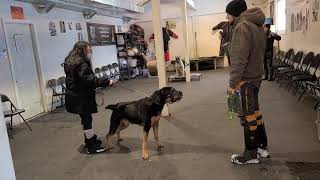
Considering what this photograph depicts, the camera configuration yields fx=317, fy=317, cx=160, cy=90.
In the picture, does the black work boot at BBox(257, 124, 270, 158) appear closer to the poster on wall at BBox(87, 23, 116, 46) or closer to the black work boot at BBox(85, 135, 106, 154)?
the black work boot at BBox(85, 135, 106, 154)

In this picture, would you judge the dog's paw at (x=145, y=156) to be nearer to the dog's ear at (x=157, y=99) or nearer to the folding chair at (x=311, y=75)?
the dog's ear at (x=157, y=99)

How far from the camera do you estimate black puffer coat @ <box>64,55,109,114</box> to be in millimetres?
3779

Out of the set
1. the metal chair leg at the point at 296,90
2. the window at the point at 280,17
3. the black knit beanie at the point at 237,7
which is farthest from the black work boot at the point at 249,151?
the window at the point at 280,17

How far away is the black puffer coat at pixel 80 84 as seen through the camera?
12.4 feet

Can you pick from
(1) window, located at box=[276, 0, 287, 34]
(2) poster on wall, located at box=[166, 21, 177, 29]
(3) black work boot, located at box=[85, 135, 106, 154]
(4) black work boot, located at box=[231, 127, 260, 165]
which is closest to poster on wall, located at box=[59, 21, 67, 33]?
(3) black work boot, located at box=[85, 135, 106, 154]

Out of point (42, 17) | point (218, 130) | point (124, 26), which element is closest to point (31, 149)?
point (218, 130)

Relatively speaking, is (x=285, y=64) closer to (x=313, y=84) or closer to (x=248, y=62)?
(x=313, y=84)

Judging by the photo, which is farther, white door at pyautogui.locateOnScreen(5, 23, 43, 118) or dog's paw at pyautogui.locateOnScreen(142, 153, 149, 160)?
white door at pyautogui.locateOnScreen(5, 23, 43, 118)

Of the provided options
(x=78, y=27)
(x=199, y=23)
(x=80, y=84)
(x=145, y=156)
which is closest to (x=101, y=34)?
(x=78, y=27)

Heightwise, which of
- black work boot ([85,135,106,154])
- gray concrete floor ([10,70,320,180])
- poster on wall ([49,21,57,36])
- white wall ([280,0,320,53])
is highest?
poster on wall ([49,21,57,36])

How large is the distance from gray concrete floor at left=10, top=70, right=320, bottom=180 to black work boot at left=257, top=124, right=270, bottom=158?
97 millimetres

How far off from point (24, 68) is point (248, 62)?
508cm

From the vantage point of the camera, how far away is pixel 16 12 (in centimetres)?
633

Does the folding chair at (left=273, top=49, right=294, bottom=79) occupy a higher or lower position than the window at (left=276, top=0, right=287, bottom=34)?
lower
